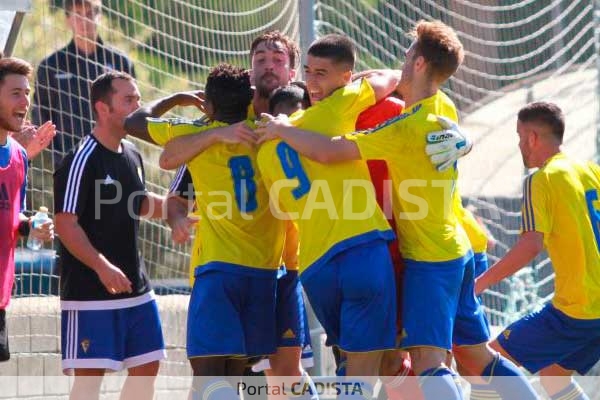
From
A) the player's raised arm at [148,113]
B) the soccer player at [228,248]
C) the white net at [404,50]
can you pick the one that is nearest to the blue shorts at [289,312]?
the soccer player at [228,248]

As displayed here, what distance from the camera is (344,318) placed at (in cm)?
580

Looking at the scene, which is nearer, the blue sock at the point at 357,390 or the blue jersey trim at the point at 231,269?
the blue sock at the point at 357,390

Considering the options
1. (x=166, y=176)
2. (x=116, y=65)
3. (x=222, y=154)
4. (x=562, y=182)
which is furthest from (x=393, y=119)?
(x=166, y=176)

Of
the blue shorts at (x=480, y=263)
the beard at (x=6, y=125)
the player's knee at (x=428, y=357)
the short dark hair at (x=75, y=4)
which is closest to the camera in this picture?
the player's knee at (x=428, y=357)

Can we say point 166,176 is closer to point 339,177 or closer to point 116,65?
point 116,65

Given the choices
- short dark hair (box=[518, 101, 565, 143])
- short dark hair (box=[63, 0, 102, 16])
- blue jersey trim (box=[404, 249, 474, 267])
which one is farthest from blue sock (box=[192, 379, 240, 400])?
short dark hair (box=[63, 0, 102, 16])

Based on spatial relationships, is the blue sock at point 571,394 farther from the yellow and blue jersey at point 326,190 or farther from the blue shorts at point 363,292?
the yellow and blue jersey at point 326,190

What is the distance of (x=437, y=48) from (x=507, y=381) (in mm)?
1741

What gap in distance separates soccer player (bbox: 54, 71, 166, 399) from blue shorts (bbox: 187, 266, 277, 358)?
57 centimetres

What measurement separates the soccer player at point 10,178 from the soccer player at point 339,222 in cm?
141

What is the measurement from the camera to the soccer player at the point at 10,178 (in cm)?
645

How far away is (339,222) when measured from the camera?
19.1ft

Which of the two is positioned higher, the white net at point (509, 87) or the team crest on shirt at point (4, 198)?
the white net at point (509, 87)

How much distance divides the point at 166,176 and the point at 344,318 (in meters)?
3.87
